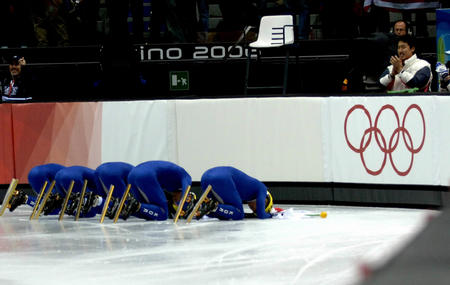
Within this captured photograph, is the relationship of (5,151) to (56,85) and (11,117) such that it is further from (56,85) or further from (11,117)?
(56,85)

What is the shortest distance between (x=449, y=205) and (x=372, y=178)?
9790mm

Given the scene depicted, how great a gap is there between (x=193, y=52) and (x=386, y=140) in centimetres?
480

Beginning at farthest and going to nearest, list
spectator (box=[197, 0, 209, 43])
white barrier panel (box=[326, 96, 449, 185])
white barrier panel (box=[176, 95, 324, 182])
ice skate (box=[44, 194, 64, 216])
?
spectator (box=[197, 0, 209, 43]), white barrier panel (box=[176, 95, 324, 182]), ice skate (box=[44, 194, 64, 216]), white barrier panel (box=[326, 96, 449, 185])

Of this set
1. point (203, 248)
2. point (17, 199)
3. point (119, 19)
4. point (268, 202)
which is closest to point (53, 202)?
point (17, 199)

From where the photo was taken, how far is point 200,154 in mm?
12531

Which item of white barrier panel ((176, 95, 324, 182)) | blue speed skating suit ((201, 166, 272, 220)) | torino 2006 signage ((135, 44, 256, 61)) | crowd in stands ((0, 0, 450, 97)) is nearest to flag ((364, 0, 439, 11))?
crowd in stands ((0, 0, 450, 97))

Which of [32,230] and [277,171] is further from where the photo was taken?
[277,171]

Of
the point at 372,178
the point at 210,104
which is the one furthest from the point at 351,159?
the point at 210,104

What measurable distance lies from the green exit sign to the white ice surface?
14.5ft

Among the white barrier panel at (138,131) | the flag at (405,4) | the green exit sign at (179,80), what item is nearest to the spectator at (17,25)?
the green exit sign at (179,80)

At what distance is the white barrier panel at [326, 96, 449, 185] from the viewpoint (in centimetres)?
1098

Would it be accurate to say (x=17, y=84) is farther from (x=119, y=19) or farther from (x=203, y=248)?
(x=203, y=248)

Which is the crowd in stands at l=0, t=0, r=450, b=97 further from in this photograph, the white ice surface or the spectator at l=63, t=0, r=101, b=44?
the white ice surface

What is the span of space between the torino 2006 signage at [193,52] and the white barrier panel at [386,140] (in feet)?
12.1
